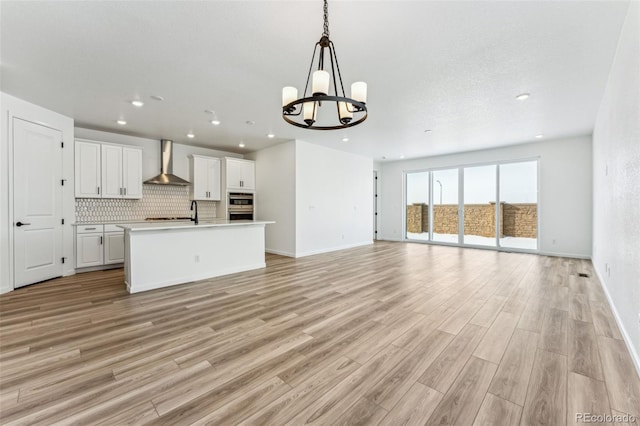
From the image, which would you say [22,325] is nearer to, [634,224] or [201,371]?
[201,371]

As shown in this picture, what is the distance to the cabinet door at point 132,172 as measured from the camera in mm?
5680

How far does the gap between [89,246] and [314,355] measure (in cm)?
532

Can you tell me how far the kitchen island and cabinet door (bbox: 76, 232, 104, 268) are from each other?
4.93 feet

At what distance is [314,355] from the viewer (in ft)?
7.14

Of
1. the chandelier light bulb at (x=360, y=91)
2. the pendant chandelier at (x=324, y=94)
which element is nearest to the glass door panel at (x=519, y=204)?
the pendant chandelier at (x=324, y=94)

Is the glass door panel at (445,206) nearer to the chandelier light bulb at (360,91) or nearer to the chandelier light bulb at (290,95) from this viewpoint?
the chandelier light bulb at (360,91)

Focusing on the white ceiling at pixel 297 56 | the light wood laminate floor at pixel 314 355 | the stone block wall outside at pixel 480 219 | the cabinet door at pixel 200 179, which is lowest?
the light wood laminate floor at pixel 314 355

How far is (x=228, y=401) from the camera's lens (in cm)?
166

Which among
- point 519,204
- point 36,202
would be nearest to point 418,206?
point 519,204

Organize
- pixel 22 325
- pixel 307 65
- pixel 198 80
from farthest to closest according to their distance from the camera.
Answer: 1. pixel 198 80
2. pixel 307 65
3. pixel 22 325

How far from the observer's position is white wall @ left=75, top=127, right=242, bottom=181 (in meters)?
5.68

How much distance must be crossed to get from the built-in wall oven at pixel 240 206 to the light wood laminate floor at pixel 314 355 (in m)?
3.34

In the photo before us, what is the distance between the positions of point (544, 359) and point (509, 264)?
4072 millimetres

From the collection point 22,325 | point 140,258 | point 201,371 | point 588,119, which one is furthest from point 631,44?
point 22,325
